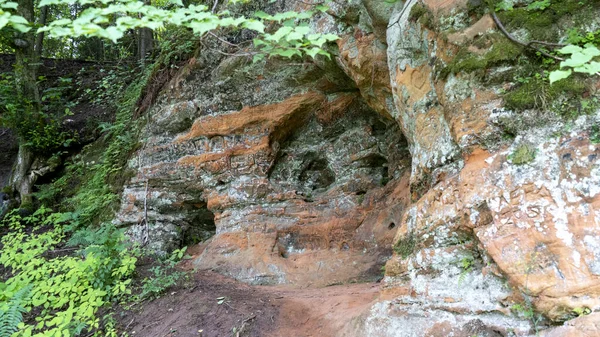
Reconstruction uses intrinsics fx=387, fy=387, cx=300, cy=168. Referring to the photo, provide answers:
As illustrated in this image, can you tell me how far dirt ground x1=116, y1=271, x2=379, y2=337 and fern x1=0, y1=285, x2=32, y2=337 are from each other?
4.14 feet

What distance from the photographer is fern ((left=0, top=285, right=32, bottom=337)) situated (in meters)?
4.82

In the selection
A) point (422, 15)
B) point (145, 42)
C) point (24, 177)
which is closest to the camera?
point (422, 15)

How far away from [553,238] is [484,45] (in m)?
1.94

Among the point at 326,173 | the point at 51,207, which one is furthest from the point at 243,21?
the point at 51,207

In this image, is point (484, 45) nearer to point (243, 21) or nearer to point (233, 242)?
point (243, 21)

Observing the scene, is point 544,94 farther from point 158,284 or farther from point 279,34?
point 158,284

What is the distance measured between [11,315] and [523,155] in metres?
6.17

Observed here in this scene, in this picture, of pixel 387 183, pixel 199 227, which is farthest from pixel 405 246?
pixel 199 227

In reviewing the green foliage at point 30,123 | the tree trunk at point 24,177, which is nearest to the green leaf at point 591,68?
the tree trunk at point 24,177

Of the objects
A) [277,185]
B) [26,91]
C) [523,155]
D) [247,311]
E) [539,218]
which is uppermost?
[26,91]

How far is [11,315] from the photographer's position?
4.94m

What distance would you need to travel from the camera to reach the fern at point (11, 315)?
4820 millimetres

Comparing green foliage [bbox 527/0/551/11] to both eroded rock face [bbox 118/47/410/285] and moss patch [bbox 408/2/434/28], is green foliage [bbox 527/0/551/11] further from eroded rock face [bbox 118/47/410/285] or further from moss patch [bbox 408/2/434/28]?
eroded rock face [bbox 118/47/410/285]

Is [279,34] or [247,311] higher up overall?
[279,34]
